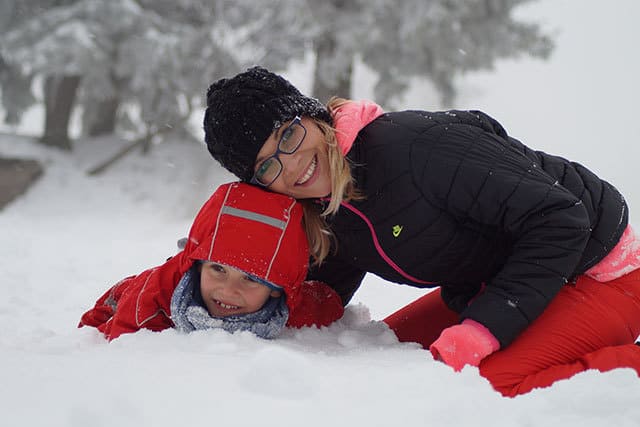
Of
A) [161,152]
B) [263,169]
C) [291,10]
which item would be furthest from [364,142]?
[161,152]

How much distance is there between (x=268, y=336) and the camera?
2051 mm

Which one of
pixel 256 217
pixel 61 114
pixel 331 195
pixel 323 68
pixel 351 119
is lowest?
pixel 61 114

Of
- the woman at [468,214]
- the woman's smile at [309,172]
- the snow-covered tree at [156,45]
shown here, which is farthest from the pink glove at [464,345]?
the snow-covered tree at [156,45]

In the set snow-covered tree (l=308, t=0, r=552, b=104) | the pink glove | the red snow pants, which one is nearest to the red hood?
the pink glove

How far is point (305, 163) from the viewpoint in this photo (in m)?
1.94

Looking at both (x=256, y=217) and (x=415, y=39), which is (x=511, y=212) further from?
(x=415, y=39)

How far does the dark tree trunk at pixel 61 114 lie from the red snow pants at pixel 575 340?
337 inches

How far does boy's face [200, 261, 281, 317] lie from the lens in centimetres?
206

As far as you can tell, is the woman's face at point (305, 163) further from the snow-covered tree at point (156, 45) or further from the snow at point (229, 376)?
the snow-covered tree at point (156, 45)

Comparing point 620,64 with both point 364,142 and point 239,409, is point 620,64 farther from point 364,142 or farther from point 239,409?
point 239,409

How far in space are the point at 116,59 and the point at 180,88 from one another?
0.89m

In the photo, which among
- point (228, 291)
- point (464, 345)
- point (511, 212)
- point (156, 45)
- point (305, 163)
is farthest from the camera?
point (156, 45)

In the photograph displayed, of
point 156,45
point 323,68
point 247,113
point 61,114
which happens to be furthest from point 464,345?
point 61,114

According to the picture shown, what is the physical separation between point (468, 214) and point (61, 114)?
28.2 feet
